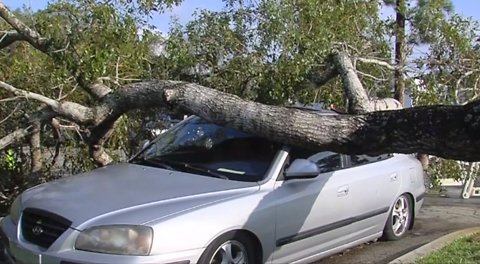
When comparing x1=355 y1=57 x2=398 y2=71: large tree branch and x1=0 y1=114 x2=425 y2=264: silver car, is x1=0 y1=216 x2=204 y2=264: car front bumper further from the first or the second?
x1=355 y1=57 x2=398 y2=71: large tree branch

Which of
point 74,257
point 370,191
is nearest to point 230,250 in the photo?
point 74,257

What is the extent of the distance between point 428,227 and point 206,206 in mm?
4607

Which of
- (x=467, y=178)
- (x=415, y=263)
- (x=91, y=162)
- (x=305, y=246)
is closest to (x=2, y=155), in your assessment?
(x=91, y=162)

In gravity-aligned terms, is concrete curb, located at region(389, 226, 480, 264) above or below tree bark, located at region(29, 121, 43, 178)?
below

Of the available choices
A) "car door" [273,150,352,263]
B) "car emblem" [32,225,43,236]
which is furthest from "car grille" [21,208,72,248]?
"car door" [273,150,352,263]

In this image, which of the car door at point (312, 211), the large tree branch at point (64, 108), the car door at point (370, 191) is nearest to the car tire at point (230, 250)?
the car door at point (312, 211)

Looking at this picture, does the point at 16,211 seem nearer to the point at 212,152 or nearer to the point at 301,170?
the point at 212,152

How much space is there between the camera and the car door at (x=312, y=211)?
5.52 m

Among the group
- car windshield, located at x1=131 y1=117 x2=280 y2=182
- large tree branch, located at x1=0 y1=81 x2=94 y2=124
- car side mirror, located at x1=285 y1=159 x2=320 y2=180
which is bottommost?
car side mirror, located at x1=285 y1=159 x2=320 y2=180

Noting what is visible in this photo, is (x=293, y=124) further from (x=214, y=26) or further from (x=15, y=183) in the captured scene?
(x=15, y=183)

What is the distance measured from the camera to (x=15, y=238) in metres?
5.05

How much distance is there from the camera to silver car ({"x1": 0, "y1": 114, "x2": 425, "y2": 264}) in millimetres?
4582

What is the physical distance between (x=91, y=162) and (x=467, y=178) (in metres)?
6.14

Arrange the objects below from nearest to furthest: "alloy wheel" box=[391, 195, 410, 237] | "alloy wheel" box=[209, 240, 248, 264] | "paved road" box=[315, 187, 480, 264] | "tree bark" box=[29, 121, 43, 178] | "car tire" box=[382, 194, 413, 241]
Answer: "alloy wheel" box=[209, 240, 248, 264], "paved road" box=[315, 187, 480, 264], "car tire" box=[382, 194, 413, 241], "alloy wheel" box=[391, 195, 410, 237], "tree bark" box=[29, 121, 43, 178]
